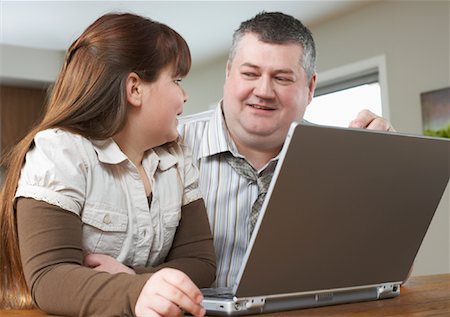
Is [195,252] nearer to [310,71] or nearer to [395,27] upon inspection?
[310,71]

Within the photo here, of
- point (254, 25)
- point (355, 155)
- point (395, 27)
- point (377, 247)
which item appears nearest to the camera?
point (355, 155)

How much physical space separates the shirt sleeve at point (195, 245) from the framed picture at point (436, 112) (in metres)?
3.38

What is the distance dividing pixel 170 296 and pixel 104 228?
314mm

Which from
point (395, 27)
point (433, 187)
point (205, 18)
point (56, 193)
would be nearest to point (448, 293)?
point (433, 187)

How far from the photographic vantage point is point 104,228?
1.04 meters

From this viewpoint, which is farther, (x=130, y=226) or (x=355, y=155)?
(x=130, y=226)

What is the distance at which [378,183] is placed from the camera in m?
0.94

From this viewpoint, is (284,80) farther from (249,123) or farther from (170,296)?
(170,296)

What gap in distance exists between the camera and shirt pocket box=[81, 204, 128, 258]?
1.03 metres

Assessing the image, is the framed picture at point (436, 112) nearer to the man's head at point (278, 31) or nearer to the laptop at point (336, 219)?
the man's head at point (278, 31)

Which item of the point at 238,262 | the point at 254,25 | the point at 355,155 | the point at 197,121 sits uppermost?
the point at 254,25

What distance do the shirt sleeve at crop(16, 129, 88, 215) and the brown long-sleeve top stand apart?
1 cm

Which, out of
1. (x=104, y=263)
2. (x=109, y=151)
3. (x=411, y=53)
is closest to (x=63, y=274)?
(x=104, y=263)

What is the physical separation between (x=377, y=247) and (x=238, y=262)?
1.88 feet
